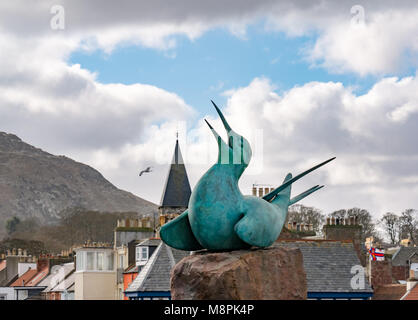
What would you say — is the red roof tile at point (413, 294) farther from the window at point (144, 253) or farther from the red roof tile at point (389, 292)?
the window at point (144, 253)

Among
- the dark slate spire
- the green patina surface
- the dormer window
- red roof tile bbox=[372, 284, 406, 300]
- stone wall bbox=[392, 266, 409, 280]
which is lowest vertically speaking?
red roof tile bbox=[372, 284, 406, 300]

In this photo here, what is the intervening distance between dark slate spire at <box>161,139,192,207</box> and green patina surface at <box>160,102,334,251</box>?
6565 cm

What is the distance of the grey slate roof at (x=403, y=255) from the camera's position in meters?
86.8

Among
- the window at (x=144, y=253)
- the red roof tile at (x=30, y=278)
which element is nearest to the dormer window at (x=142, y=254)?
the window at (x=144, y=253)

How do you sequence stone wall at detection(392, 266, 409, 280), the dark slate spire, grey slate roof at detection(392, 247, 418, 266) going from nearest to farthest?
stone wall at detection(392, 266, 409, 280) < grey slate roof at detection(392, 247, 418, 266) < the dark slate spire

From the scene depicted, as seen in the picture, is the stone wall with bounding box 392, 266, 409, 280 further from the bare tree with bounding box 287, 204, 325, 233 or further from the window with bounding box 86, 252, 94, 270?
the window with bounding box 86, 252, 94, 270

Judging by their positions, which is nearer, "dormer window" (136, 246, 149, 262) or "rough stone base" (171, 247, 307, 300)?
"rough stone base" (171, 247, 307, 300)

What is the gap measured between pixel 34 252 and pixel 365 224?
128 ft

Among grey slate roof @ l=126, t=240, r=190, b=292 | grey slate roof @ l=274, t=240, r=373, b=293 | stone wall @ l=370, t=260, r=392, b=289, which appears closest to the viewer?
grey slate roof @ l=126, t=240, r=190, b=292

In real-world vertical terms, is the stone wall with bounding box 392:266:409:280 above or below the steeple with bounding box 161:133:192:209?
below

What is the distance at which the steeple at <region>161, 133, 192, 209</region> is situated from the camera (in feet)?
291

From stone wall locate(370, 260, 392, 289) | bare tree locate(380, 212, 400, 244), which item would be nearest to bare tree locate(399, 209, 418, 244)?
bare tree locate(380, 212, 400, 244)
